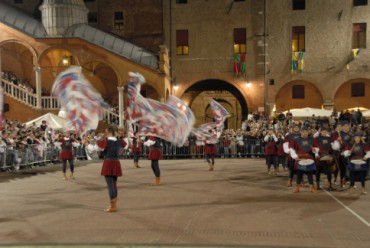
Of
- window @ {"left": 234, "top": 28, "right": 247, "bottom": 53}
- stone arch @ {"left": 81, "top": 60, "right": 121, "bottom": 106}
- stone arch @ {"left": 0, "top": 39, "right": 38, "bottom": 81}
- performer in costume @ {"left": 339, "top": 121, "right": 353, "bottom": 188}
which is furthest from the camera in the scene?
stone arch @ {"left": 81, "top": 60, "right": 121, "bottom": 106}

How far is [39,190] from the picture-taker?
14898 millimetres

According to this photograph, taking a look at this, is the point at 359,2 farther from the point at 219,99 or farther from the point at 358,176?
the point at 358,176

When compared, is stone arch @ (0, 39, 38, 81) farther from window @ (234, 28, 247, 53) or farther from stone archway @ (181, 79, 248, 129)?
window @ (234, 28, 247, 53)

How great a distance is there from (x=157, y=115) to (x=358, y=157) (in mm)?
6318

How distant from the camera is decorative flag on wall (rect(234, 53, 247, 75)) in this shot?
3816 cm

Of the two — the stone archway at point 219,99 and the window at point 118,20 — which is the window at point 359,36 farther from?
the window at point 118,20

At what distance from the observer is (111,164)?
11023mm

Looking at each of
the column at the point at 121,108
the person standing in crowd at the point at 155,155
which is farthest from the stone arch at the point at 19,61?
the person standing in crowd at the point at 155,155

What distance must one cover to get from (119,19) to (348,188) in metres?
29.3

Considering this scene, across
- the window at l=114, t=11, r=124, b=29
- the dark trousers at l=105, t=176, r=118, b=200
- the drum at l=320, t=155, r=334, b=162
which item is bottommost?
the dark trousers at l=105, t=176, r=118, b=200

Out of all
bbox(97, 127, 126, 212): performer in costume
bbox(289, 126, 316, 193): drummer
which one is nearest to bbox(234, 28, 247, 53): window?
bbox(289, 126, 316, 193): drummer

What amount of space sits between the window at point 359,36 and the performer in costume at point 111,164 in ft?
104

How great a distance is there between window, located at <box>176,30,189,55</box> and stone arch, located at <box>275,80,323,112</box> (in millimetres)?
8979

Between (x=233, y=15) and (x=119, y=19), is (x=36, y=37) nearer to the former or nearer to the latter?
(x=119, y=19)
